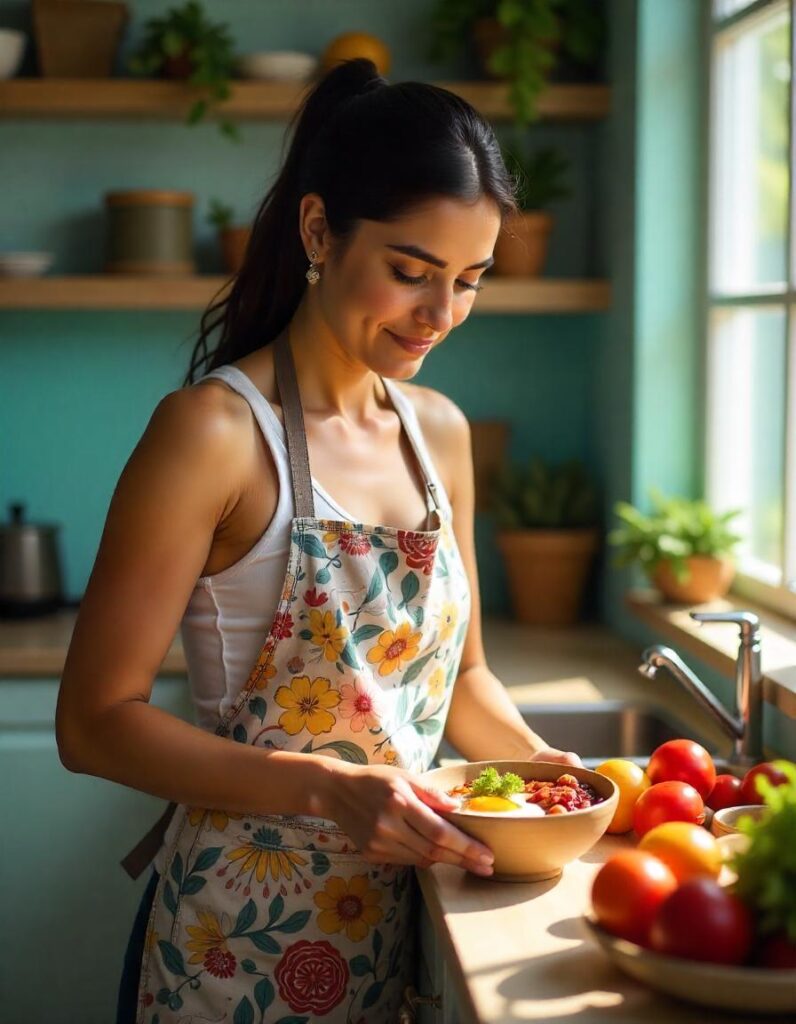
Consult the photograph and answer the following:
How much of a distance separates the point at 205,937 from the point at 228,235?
5.75 feet

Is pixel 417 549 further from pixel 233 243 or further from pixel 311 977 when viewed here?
pixel 233 243

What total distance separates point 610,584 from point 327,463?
1.48 meters

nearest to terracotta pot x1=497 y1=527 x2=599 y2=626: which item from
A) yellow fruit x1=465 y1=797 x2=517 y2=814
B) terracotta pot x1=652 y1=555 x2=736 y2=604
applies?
terracotta pot x1=652 y1=555 x2=736 y2=604

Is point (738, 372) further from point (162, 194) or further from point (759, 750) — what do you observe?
point (162, 194)

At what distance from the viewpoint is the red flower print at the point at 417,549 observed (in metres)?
1.52

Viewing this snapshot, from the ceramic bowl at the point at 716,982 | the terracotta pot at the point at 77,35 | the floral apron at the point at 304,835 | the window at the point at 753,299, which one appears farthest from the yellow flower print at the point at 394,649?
the terracotta pot at the point at 77,35

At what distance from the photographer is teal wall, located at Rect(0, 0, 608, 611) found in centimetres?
299

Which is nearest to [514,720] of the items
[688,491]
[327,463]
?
[327,463]

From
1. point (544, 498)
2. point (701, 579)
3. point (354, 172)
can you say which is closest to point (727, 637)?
point (701, 579)

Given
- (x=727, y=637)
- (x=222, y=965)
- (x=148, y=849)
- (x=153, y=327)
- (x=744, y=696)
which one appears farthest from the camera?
(x=153, y=327)

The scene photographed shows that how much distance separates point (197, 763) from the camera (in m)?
1.33

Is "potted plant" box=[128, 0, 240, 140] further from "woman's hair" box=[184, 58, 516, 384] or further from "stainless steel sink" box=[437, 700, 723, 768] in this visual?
"stainless steel sink" box=[437, 700, 723, 768]

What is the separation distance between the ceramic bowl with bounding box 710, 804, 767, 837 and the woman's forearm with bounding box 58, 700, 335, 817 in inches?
16.8

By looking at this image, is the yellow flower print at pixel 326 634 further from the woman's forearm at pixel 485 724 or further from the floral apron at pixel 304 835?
the woman's forearm at pixel 485 724
